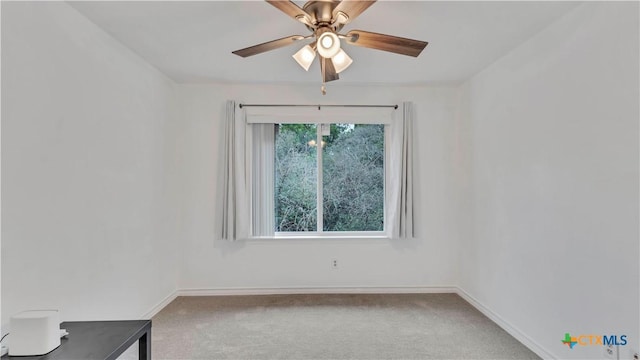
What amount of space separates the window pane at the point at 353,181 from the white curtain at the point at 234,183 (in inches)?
37.9

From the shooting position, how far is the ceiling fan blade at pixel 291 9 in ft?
4.96

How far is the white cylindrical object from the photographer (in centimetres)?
132

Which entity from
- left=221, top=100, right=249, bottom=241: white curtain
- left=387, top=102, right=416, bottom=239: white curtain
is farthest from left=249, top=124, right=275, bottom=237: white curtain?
left=387, top=102, right=416, bottom=239: white curtain

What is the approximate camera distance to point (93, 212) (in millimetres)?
2191

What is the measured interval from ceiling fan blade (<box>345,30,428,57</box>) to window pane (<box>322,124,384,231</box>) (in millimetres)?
1923

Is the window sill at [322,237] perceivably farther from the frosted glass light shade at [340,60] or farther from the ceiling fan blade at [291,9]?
the ceiling fan blade at [291,9]

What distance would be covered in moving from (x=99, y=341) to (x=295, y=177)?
2547 millimetres

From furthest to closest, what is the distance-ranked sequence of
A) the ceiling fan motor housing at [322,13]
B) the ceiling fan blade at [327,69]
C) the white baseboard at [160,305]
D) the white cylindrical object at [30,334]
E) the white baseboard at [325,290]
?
the white baseboard at [325,290]
the white baseboard at [160,305]
the ceiling fan blade at [327,69]
the ceiling fan motor housing at [322,13]
the white cylindrical object at [30,334]

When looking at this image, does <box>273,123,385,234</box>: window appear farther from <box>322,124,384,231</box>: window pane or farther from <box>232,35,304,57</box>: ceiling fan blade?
<box>232,35,304,57</box>: ceiling fan blade

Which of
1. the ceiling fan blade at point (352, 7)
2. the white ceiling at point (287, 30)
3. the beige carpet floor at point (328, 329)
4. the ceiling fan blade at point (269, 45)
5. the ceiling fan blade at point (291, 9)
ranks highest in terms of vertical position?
the white ceiling at point (287, 30)

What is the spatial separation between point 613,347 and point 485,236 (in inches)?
53.6

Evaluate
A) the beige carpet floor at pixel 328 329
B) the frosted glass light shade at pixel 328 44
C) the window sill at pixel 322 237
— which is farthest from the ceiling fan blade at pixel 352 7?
the window sill at pixel 322 237

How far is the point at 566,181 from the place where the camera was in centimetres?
205

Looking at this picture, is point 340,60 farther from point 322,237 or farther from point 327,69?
point 322,237
